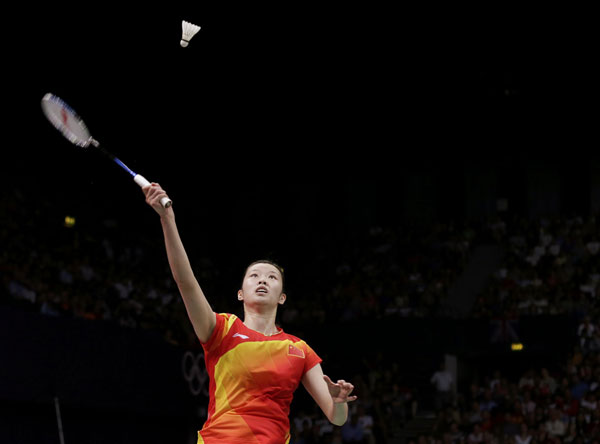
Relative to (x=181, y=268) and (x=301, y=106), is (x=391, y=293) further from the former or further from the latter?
(x=181, y=268)

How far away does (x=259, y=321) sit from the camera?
17.2 ft

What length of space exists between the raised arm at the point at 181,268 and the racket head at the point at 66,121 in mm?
1879

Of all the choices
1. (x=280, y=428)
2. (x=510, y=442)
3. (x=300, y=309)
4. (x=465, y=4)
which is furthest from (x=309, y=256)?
(x=280, y=428)

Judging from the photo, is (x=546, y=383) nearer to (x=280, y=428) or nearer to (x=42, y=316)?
(x=42, y=316)

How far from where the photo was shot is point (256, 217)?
31281mm

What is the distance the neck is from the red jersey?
0.20 ft

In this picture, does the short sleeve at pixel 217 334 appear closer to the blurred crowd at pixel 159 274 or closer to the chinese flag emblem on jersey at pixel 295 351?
the chinese flag emblem on jersey at pixel 295 351

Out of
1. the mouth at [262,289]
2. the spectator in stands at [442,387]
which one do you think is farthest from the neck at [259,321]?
the spectator in stands at [442,387]

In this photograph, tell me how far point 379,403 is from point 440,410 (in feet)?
5.21

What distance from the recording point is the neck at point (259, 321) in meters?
5.22

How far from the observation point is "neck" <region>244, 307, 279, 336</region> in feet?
17.1

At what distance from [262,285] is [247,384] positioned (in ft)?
1.98

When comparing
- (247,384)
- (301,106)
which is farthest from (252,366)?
(301,106)

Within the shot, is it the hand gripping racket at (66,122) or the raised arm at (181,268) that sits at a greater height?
the hand gripping racket at (66,122)
